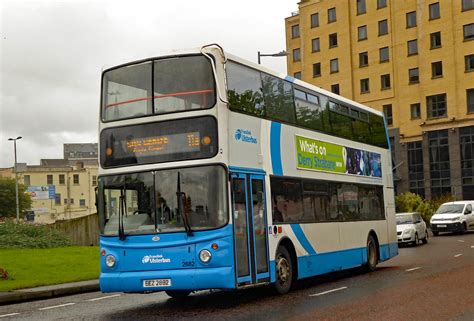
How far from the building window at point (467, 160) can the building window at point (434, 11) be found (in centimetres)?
1121

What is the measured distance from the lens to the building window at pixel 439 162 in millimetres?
69125

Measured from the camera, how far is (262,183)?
13.7 m

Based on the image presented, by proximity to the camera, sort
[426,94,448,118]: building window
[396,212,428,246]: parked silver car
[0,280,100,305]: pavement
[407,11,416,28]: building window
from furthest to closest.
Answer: [407,11,416,28]: building window, [426,94,448,118]: building window, [396,212,428,246]: parked silver car, [0,280,100,305]: pavement

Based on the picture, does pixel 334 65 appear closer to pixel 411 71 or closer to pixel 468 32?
pixel 411 71

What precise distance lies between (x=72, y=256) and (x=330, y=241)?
1290 cm

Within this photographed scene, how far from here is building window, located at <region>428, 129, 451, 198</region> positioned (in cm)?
6912

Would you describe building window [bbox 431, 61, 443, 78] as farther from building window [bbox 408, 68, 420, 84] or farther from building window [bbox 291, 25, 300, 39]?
building window [bbox 291, 25, 300, 39]

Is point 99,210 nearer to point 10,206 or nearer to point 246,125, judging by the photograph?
point 246,125

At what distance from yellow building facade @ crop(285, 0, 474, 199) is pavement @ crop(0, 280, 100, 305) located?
53.0 meters

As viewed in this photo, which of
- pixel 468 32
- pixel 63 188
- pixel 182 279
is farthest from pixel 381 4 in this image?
pixel 63 188

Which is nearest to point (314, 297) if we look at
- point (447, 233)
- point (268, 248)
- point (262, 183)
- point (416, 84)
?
point (268, 248)

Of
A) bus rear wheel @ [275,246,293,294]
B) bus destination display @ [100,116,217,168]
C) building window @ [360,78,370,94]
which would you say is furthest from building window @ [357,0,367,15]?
bus destination display @ [100,116,217,168]

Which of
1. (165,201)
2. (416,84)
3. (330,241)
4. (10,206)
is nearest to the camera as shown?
(165,201)

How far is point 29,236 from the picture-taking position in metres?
33.3
